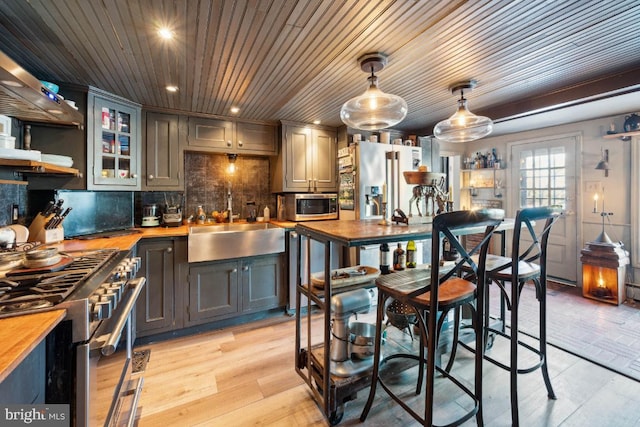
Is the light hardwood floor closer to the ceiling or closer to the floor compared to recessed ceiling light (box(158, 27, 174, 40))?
closer to the floor

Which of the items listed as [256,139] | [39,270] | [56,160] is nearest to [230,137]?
[256,139]

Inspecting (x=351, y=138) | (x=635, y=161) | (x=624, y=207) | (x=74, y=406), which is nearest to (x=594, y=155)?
(x=635, y=161)

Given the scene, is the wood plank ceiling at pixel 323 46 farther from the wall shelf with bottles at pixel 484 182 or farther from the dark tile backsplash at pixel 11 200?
the wall shelf with bottles at pixel 484 182

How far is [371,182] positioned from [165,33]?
2.38 m

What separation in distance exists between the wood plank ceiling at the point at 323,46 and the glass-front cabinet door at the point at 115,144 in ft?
0.56

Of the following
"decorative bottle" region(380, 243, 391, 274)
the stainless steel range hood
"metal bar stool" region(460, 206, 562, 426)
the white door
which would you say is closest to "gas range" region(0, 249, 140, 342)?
the stainless steel range hood

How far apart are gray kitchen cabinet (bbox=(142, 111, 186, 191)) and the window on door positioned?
5056mm

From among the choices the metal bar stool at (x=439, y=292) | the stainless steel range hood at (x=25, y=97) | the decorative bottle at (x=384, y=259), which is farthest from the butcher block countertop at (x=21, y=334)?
the decorative bottle at (x=384, y=259)

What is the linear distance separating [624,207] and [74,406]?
5.42 metres

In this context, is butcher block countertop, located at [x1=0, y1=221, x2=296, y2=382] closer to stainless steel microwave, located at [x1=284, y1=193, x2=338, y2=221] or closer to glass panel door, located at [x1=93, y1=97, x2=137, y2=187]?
glass panel door, located at [x1=93, y1=97, x2=137, y2=187]

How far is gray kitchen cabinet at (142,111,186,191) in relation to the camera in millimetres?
2887

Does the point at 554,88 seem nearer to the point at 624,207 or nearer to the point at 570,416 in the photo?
the point at 624,207

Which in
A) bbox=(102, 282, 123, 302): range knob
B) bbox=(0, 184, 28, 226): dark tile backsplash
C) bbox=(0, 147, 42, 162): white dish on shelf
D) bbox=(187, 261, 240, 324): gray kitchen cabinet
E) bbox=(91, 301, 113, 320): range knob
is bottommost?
bbox=(187, 261, 240, 324): gray kitchen cabinet

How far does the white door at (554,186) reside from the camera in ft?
12.9
